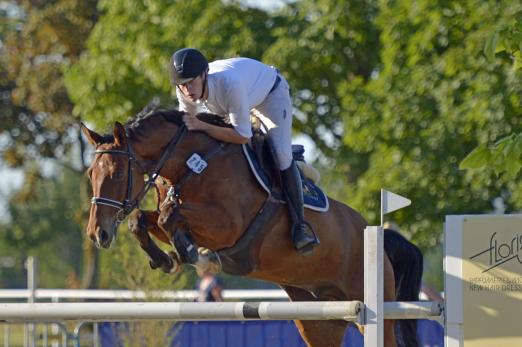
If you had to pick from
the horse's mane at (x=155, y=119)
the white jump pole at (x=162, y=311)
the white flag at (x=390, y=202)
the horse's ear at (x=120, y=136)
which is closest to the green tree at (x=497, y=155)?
the white flag at (x=390, y=202)

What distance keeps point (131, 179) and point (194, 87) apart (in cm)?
62

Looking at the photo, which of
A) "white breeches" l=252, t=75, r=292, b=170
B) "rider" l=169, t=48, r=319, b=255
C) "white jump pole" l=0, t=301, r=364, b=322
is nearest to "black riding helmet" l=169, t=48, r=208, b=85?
"rider" l=169, t=48, r=319, b=255

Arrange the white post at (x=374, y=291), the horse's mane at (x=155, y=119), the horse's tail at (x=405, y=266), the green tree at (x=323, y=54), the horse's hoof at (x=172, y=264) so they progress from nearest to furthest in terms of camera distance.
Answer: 1. the white post at (x=374, y=291)
2. the horse's hoof at (x=172, y=264)
3. the horse's mane at (x=155, y=119)
4. the horse's tail at (x=405, y=266)
5. the green tree at (x=323, y=54)

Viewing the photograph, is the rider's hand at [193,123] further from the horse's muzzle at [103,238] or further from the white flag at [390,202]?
the white flag at [390,202]

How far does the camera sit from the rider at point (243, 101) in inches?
252

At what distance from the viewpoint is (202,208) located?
6.41m

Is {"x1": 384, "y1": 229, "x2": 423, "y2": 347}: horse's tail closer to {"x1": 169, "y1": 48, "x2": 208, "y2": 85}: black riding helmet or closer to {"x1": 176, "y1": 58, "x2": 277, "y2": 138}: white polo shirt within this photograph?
{"x1": 176, "y1": 58, "x2": 277, "y2": 138}: white polo shirt

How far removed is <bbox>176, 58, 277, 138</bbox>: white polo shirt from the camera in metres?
6.50

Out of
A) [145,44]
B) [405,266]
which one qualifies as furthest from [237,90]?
[145,44]

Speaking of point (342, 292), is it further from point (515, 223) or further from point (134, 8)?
point (134, 8)

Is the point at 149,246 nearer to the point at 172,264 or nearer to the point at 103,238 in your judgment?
the point at 172,264

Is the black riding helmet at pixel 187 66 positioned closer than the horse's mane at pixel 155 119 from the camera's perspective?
Yes

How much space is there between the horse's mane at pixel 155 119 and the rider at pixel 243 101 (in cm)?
6

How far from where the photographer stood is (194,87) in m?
6.43
